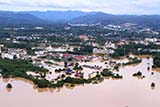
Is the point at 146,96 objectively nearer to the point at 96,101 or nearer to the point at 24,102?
the point at 96,101

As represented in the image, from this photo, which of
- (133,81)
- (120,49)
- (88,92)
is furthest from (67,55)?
(88,92)

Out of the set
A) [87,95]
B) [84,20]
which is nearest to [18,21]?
[84,20]

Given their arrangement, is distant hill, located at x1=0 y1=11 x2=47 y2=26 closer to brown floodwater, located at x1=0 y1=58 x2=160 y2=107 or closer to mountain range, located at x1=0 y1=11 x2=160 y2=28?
mountain range, located at x1=0 y1=11 x2=160 y2=28

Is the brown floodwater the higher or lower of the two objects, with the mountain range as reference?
higher

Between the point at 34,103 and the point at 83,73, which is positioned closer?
the point at 34,103

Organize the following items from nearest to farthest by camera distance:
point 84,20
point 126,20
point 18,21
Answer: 1. point 18,21
2. point 126,20
3. point 84,20

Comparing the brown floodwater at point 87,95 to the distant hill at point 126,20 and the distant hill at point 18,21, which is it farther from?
the distant hill at point 126,20

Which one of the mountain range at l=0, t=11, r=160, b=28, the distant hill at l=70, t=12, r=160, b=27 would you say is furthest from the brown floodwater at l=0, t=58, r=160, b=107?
the distant hill at l=70, t=12, r=160, b=27

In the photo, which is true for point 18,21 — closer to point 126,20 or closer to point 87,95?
point 126,20
